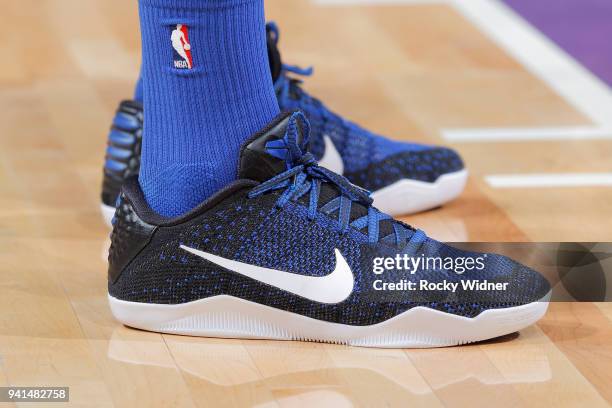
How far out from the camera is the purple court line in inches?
101

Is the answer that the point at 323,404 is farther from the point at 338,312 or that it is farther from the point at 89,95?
the point at 89,95

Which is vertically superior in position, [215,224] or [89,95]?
[215,224]

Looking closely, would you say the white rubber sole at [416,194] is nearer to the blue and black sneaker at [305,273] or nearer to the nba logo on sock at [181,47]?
the blue and black sneaker at [305,273]

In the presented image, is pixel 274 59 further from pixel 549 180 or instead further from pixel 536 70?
pixel 536 70

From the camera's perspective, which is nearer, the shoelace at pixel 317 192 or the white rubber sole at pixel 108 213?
the shoelace at pixel 317 192

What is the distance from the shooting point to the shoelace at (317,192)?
126 centimetres

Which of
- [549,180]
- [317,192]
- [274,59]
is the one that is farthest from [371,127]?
[317,192]

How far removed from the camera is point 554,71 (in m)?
2.40

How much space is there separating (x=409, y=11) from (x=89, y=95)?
0.93 meters

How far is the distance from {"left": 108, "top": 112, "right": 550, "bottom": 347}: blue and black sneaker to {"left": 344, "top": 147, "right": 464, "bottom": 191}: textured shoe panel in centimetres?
37

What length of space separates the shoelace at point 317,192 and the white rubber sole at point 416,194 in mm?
337

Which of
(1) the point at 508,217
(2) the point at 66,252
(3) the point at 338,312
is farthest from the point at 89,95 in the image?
(3) the point at 338,312

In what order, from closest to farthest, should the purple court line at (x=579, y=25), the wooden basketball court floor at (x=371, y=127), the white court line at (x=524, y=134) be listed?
the wooden basketball court floor at (x=371, y=127)
the white court line at (x=524, y=134)
the purple court line at (x=579, y=25)

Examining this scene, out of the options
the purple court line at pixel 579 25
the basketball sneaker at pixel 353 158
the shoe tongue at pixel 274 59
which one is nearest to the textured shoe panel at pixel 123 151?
the basketball sneaker at pixel 353 158
